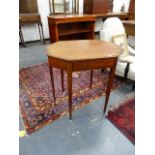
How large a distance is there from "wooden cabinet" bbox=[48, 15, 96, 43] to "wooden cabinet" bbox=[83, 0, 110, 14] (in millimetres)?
486

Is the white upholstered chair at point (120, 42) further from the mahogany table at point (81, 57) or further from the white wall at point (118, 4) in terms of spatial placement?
the white wall at point (118, 4)

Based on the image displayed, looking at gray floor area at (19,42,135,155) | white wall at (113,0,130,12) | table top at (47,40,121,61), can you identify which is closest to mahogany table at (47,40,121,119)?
table top at (47,40,121,61)

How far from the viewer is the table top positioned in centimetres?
118

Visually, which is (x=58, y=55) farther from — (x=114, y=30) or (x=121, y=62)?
(x=114, y=30)

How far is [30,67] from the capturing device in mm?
2752

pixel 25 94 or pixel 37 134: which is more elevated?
pixel 25 94

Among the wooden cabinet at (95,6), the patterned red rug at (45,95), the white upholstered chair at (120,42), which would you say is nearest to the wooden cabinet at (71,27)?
the wooden cabinet at (95,6)

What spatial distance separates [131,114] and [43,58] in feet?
7.55

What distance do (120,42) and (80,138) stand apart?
1599 mm

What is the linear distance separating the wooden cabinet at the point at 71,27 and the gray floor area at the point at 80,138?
239cm

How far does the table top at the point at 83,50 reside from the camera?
1183 millimetres

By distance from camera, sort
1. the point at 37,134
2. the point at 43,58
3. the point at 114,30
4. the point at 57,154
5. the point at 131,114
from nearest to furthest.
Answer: the point at 57,154
the point at 37,134
the point at 131,114
the point at 114,30
the point at 43,58

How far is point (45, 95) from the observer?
193cm
